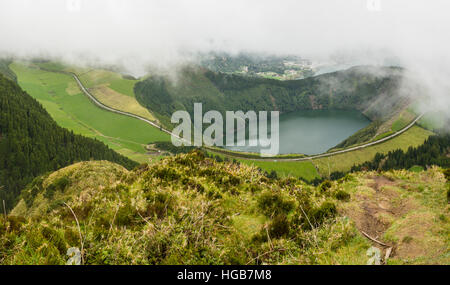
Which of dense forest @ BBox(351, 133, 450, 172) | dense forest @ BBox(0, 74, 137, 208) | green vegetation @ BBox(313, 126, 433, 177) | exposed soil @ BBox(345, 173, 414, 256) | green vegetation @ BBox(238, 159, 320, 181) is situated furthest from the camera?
green vegetation @ BBox(313, 126, 433, 177)

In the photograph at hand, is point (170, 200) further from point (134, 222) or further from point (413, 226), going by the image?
point (413, 226)

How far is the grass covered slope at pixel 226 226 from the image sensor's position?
6.00m

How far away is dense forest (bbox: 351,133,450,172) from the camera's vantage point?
506 ft

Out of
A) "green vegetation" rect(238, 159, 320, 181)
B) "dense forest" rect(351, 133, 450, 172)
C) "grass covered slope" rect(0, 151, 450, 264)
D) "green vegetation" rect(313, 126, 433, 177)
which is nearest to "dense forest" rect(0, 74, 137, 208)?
"green vegetation" rect(238, 159, 320, 181)

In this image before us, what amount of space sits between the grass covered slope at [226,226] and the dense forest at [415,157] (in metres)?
155

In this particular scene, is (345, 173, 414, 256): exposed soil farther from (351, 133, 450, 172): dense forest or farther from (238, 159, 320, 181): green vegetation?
(351, 133, 450, 172): dense forest

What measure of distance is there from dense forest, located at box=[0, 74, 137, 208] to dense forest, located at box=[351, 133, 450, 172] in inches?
5661

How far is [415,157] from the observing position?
164 metres

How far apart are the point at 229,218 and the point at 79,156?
387 feet

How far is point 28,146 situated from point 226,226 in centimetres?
12052

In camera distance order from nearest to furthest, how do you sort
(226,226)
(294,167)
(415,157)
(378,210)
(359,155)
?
(226,226), (378,210), (294,167), (415,157), (359,155)

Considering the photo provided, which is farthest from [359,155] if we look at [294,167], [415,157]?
[294,167]

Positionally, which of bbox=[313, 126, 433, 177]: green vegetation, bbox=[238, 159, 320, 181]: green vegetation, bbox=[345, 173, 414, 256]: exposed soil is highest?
bbox=[345, 173, 414, 256]: exposed soil

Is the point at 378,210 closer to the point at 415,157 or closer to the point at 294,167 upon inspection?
the point at 294,167
